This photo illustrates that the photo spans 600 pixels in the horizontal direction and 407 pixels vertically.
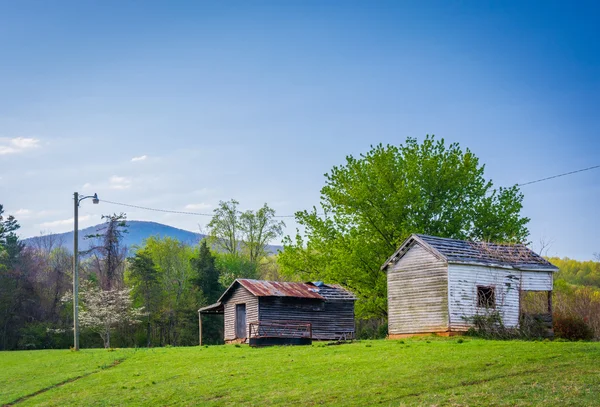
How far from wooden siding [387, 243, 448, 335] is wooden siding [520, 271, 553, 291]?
5.55 metres

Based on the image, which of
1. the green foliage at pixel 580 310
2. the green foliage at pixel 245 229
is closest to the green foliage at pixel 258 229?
the green foliage at pixel 245 229

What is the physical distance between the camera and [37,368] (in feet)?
105

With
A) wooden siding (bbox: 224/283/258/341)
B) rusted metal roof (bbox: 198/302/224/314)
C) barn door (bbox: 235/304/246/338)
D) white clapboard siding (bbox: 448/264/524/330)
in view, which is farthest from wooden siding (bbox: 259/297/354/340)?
white clapboard siding (bbox: 448/264/524/330)

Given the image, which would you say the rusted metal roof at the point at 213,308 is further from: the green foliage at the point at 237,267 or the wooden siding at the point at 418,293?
the green foliage at the point at 237,267

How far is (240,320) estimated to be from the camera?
158 feet

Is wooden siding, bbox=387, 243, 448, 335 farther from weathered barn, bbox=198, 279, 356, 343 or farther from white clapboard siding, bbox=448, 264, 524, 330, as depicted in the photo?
weathered barn, bbox=198, 279, 356, 343

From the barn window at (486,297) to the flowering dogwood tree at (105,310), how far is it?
37766mm

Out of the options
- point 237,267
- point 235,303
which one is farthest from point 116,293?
point 235,303

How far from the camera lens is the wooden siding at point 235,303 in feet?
150

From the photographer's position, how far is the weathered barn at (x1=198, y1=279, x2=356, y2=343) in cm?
4506

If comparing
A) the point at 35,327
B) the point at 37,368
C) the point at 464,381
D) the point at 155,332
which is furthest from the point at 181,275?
the point at 464,381

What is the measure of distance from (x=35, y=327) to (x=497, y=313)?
4673 cm

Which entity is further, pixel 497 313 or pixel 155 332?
pixel 155 332

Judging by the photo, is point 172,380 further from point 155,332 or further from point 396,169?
point 155,332
